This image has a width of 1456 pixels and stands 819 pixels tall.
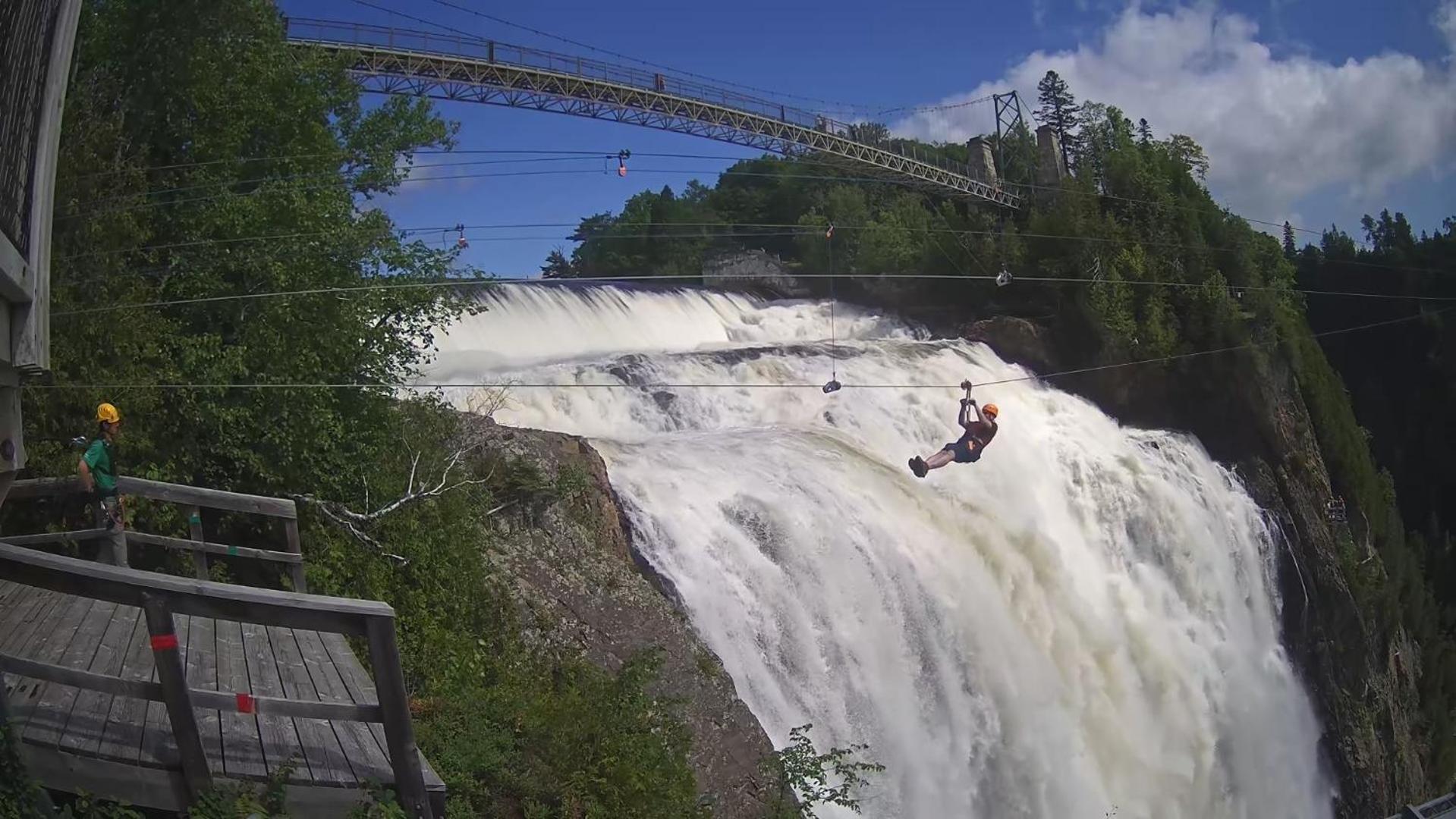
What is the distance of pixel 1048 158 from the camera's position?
142ft

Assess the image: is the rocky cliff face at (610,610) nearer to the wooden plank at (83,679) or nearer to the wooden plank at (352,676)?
the wooden plank at (352,676)

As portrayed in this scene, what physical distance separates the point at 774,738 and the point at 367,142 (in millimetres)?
9111

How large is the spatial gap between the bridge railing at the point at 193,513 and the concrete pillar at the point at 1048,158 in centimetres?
3726

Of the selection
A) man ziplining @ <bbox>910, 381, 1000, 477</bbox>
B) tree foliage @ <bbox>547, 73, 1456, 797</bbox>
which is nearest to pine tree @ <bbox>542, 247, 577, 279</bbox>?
tree foliage @ <bbox>547, 73, 1456, 797</bbox>

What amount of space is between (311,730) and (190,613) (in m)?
1.24

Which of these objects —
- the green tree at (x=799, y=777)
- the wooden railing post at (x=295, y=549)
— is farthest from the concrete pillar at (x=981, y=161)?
the wooden railing post at (x=295, y=549)

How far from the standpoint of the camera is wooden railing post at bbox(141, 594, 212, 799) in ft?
14.6

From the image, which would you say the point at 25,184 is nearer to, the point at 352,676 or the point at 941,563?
the point at 352,676

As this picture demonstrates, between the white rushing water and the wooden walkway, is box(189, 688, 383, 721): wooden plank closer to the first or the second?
the wooden walkway

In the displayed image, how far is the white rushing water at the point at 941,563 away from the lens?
1430 centimetres

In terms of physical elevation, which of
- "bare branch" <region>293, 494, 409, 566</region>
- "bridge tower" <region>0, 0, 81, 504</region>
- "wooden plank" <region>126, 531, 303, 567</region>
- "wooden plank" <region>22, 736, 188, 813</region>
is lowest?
"wooden plank" <region>22, 736, 188, 813</region>

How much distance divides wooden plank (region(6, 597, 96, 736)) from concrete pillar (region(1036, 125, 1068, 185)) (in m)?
39.0

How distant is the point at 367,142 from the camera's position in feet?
49.5

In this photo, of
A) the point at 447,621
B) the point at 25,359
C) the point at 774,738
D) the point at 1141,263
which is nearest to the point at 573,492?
the point at 447,621
